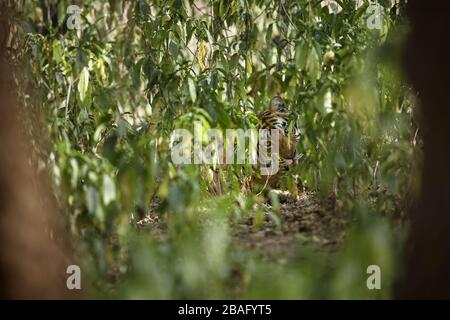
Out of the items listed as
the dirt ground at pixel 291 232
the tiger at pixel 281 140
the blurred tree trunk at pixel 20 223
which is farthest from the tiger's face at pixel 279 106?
the blurred tree trunk at pixel 20 223

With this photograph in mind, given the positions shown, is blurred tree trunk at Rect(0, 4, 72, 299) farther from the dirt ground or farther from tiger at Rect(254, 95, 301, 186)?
tiger at Rect(254, 95, 301, 186)

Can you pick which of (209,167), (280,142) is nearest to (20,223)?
(209,167)

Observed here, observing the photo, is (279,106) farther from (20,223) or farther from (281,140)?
(20,223)

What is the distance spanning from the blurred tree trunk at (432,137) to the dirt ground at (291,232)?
1.33 feet

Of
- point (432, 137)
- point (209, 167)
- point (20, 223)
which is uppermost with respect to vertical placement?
point (209, 167)

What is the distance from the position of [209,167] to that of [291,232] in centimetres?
60

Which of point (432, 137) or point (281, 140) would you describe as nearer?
point (432, 137)

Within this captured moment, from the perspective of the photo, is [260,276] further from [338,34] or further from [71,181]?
[338,34]

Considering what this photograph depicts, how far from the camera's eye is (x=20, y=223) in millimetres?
1476

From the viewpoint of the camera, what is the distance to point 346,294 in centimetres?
155

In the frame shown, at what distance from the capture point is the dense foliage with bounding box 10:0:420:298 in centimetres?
160

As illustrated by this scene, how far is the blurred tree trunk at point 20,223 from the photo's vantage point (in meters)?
1.46

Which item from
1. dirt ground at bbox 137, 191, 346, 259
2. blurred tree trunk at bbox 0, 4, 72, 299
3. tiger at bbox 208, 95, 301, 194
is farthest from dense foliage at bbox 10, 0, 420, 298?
tiger at bbox 208, 95, 301, 194

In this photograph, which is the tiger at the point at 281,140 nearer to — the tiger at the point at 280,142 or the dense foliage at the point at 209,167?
the tiger at the point at 280,142
